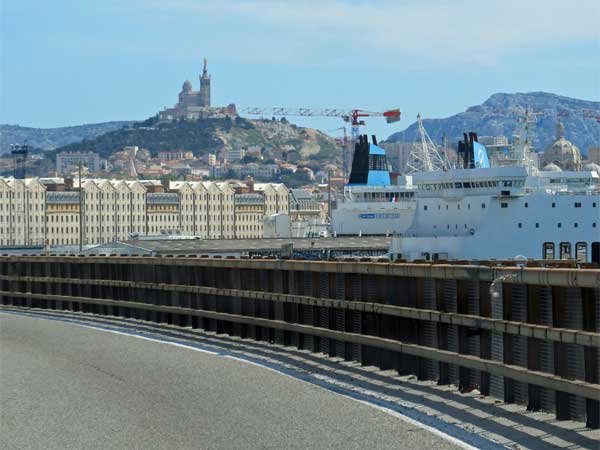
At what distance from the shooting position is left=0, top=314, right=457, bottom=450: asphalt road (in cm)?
1221

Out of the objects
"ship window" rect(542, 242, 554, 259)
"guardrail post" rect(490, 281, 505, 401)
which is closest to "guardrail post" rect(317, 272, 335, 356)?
"guardrail post" rect(490, 281, 505, 401)

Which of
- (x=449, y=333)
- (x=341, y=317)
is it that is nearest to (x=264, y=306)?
(x=341, y=317)

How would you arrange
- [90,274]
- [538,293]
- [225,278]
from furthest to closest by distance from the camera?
[90,274], [225,278], [538,293]

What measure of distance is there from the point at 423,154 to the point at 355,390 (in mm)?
116770

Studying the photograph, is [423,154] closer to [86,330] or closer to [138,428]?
[86,330]

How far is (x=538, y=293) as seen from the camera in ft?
44.0

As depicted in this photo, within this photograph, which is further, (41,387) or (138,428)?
(41,387)

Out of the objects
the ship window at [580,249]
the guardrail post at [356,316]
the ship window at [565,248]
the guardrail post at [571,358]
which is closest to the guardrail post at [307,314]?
the guardrail post at [356,316]

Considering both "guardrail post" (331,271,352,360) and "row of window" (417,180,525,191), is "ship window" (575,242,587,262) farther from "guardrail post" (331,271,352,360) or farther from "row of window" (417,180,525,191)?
"guardrail post" (331,271,352,360)

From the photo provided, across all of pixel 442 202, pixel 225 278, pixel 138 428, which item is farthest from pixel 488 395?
pixel 442 202

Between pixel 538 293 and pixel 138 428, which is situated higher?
pixel 538 293

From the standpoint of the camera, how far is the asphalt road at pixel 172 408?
12211 mm

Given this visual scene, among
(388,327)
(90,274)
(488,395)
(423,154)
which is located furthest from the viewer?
(423,154)

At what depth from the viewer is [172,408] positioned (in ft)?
46.7
